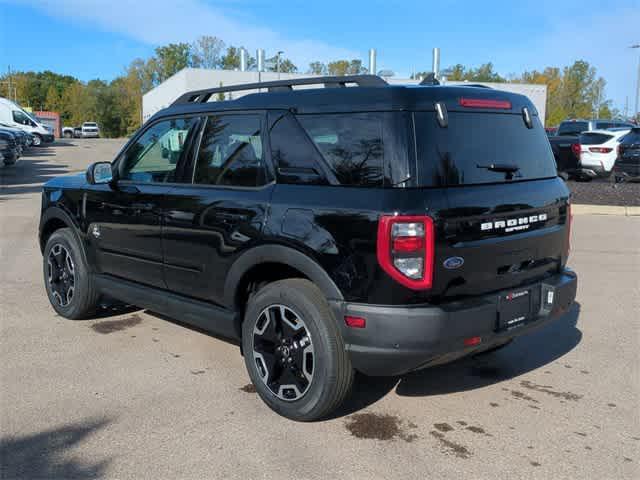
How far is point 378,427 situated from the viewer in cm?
367

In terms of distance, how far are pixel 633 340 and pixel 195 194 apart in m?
3.81

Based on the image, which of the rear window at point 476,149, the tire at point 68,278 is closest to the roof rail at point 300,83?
the rear window at point 476,149

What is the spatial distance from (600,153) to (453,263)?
16076 mm

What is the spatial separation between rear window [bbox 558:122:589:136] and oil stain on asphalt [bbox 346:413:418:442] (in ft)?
75.2

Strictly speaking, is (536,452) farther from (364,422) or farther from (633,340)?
(633,340)

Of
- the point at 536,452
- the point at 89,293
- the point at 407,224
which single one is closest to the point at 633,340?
the point at 536,452

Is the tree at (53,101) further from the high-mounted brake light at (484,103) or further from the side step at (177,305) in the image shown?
the high-mounted brake light at (484,103)

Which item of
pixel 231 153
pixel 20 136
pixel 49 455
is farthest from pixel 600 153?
pixel 20 136

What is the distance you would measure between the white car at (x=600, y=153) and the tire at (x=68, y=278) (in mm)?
15536

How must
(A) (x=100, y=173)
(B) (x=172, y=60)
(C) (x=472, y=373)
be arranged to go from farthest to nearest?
(B) (x=172, y=60) < (A) (x=100, y=173) < (C) (x=472, y=373)

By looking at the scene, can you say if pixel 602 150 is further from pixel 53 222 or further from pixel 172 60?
pixel 172 60

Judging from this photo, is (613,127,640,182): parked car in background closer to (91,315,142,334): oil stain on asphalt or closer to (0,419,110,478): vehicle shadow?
(91,315,142,334): oil stain on asphalt

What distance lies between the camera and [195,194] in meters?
4.25

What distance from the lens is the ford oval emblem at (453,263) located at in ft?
10.6
